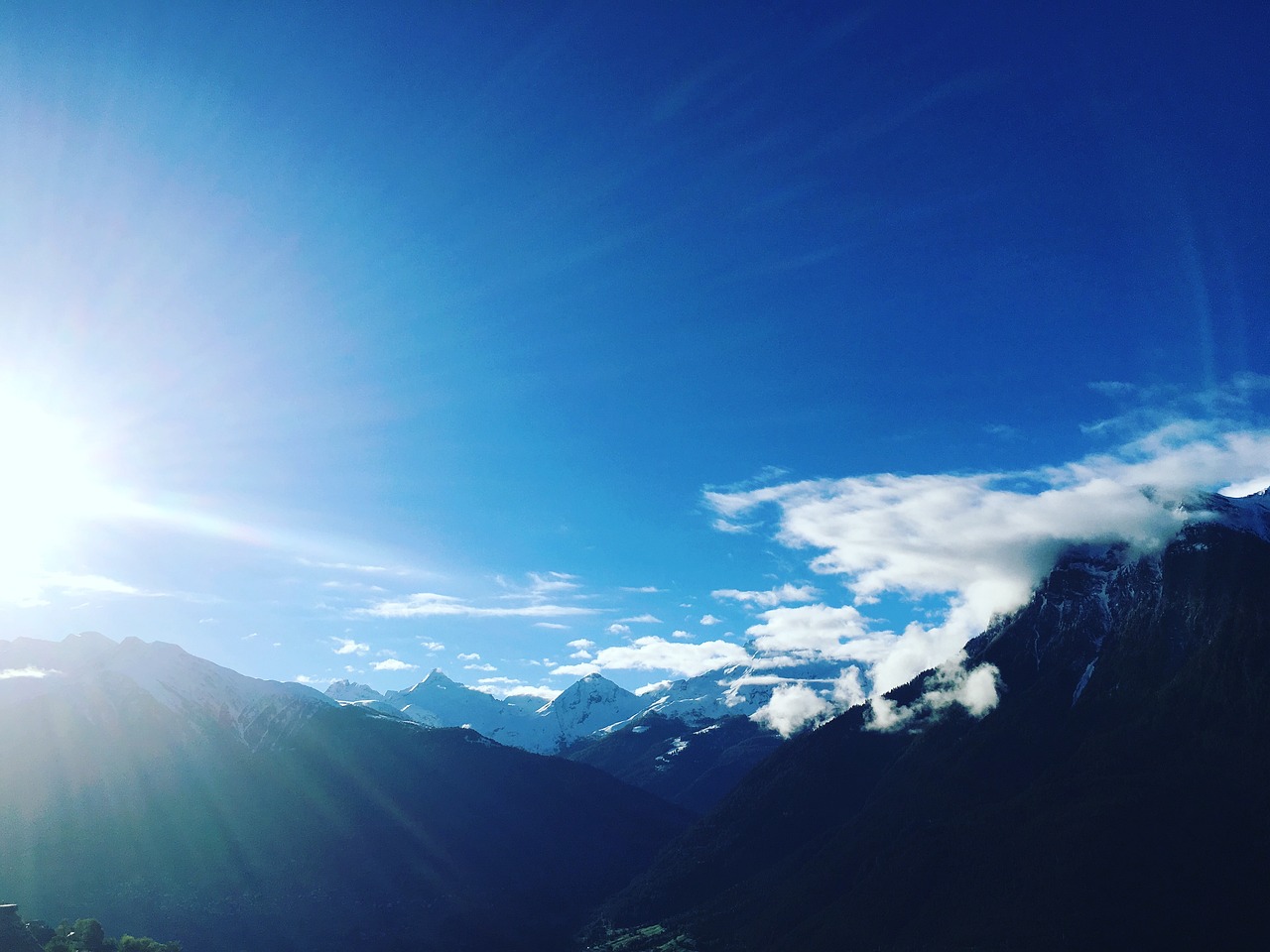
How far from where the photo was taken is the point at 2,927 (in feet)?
529
